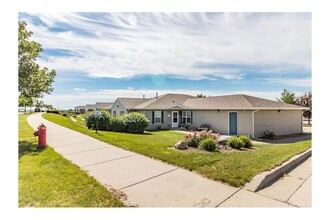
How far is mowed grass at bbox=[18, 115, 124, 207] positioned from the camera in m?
3.40

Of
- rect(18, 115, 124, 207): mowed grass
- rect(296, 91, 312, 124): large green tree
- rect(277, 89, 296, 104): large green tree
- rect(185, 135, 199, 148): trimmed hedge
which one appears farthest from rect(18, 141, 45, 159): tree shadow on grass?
rect(277, 89, 296, 104): large green tree

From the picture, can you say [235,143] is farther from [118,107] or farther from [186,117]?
[118,107]

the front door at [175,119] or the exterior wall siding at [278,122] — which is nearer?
the exterior wall siding at [278,122]

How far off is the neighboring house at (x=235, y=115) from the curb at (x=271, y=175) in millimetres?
7234

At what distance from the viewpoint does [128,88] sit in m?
22.5

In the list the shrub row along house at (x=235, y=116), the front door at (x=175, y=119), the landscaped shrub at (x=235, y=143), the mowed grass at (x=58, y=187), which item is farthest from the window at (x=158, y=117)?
the mowed grass at (x=58, y=187)

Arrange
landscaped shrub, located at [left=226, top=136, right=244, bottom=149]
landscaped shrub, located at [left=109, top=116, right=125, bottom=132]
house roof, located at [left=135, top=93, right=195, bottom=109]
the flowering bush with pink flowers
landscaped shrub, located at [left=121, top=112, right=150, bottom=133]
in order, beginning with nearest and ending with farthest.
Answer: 1. the flowering bush with pink flowers
2. landscaped shrub, located at [left=226, top=136, right=244, bottom=149]
3. landscaped shrub, located at [left=109, top=116, right=125, bottom=132]
4. landscaped shrub, located at [left=121, top=112, right=150, bottom=133]
5. house roof, located at [left=135, top=93, right=195, bottom=109]

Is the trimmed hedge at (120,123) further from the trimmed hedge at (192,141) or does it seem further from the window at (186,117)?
the trimmed hedge at (192,141)

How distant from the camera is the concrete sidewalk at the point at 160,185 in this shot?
3.54m

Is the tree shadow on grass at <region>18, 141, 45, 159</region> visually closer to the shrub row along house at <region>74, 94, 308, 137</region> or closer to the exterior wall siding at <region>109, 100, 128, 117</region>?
the shrub row along house at <region>74, 94, 308, 137</region>

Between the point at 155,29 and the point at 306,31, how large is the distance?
183 inches

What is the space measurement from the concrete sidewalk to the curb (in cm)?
27
